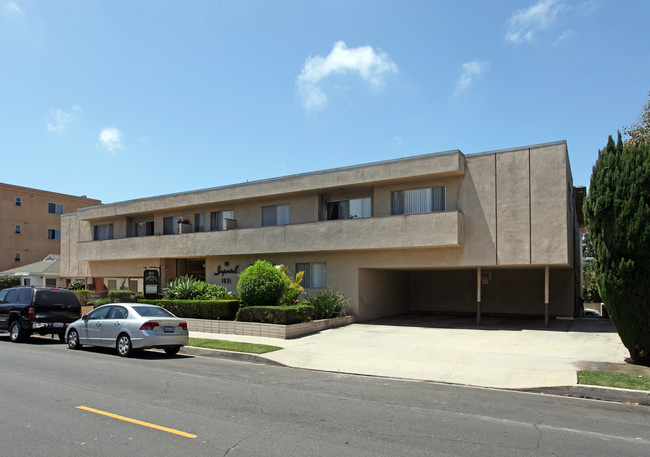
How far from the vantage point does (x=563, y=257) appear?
699 inches

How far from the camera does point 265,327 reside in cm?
1781

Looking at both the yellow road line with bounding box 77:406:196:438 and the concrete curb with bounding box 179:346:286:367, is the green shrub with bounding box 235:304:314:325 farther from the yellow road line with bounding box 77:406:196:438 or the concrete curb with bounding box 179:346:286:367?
the yellow road line with bounding box 77:406:196:438

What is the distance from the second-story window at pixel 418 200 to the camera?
67.6 ft

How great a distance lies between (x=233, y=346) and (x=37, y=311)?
664 cm

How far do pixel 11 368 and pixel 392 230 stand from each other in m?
13.6

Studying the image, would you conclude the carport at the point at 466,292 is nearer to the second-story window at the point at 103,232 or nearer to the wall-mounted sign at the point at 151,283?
the wall-mounted sign at the point at 151,283

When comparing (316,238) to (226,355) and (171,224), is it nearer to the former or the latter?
(226,355)

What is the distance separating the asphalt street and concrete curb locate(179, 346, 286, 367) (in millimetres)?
2250

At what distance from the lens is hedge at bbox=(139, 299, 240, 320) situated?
20.0 meters

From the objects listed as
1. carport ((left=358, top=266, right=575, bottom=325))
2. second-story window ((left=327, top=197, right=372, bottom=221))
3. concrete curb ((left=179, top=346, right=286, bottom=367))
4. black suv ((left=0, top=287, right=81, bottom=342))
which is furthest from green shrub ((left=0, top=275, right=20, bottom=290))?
concrete curb ((left=179, top=346, right=286, bottom=367))

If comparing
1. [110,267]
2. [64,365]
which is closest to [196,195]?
[110,267]

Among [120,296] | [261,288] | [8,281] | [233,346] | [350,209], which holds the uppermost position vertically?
[350,209]

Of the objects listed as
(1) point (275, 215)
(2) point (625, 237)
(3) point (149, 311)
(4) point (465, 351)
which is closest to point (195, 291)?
(1) point (275, 215)

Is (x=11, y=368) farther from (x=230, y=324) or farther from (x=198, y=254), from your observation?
(x=198, y=254)
